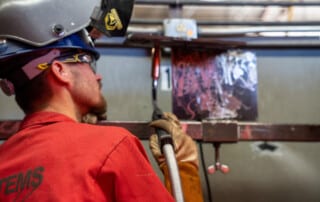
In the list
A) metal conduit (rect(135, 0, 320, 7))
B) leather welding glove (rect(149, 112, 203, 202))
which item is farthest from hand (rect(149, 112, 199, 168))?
metal conduit (rect(135, 0, 320, 7))

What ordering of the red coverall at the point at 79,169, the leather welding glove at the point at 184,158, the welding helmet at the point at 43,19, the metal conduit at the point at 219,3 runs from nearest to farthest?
the red coverall at the point at 79,169 → the welding helmet at the point at 43,19 → the leather welding glove at the point at 184,158 → the metal conduit at the point at 219,3

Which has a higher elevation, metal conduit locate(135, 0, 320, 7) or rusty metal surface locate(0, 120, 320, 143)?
metal conduit locate(135, 0, 320, 7)

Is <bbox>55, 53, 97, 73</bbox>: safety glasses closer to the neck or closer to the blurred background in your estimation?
the neck

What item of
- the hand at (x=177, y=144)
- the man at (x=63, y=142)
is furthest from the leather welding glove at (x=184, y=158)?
the man at (x=63, y=142)

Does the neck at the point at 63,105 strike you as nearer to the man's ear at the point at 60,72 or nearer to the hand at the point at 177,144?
the man's ear at the point at 60,72

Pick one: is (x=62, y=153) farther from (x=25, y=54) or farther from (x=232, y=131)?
(x=232, y=131)

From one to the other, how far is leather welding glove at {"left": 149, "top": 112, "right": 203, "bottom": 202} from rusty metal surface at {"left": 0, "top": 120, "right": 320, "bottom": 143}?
0.17 feet

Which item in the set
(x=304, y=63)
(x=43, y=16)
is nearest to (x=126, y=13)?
(x=43, y=16)

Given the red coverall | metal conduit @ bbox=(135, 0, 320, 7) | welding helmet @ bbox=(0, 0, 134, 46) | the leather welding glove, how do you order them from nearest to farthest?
the red coverall → welding helmet @ bbox=(0, 0, 134, 46) → the leather welding glove → metal conduit @ bbox=(135, 0, 320, 7)

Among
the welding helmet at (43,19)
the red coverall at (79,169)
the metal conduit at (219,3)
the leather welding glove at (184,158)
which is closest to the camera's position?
the red coverall at (79,169)

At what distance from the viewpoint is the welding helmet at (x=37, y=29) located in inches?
34.9

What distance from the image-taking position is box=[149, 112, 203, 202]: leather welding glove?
114 centimetres

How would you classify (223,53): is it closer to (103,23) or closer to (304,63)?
(304,63)

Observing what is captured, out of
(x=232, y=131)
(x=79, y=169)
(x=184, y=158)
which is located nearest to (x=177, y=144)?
(x=184, y=158)
